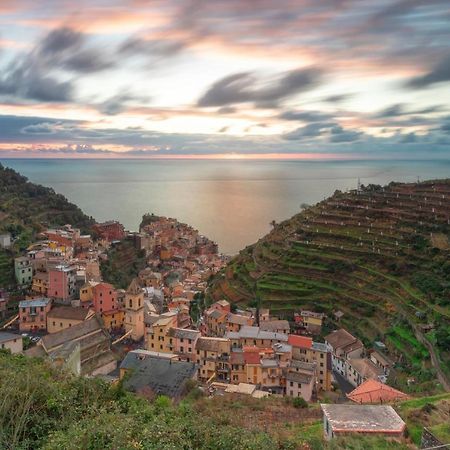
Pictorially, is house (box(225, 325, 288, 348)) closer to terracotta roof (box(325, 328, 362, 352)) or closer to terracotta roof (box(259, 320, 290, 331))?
terracotta roof (box(259, 320, 290, 331))

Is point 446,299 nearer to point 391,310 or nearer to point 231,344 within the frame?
point 391,310

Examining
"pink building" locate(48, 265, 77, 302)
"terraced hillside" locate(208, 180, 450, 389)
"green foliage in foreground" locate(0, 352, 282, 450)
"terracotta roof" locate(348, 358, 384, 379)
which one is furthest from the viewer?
"pink building" locate(48, 265, 77, 302)

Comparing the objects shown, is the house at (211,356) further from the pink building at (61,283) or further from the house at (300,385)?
the pink building at (61,283)

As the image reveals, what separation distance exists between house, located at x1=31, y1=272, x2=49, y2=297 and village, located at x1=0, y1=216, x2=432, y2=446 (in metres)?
0.05

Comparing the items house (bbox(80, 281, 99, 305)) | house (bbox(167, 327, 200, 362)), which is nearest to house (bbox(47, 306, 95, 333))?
house (bbox(80, 281, 99, 305))

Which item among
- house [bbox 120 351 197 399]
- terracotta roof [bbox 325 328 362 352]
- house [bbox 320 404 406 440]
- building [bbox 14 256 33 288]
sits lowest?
terracotta roof [bbox 325 328 362 352]

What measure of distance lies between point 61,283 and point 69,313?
2788 millimetres

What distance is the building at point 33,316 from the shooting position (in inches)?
843

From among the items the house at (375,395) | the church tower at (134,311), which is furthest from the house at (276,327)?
the house at (375,395)

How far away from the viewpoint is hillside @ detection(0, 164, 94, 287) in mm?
29078

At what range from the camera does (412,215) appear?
28297mm

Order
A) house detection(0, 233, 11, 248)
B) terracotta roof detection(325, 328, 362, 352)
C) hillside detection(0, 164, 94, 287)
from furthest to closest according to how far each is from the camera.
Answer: hillside detection(0, 164, 94, 287), house detection(0, 233, 11, 248), terracotta roof detection(325, 328, 362, 352)

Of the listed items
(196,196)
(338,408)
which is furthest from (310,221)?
(196,196)

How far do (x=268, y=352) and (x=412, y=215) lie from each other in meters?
15.9
